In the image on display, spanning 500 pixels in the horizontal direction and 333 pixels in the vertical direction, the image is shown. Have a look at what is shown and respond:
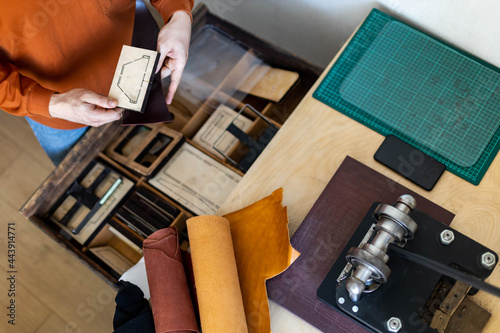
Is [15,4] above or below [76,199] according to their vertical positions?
above

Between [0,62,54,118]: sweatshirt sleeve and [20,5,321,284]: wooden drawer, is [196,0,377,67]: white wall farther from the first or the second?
[0,62,54,118]: sweatshirt sleeve

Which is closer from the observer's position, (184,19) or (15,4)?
(15,4)

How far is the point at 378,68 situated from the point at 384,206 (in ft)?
1.83

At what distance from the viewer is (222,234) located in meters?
1.01

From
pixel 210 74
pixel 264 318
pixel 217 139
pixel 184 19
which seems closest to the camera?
pixel 264 318

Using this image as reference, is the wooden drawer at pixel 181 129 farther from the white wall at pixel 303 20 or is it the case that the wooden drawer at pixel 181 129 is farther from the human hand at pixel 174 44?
the human hand at pixel 174 44

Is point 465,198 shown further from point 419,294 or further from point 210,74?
point 210,74

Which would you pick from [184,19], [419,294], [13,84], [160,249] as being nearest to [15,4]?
[13,84]

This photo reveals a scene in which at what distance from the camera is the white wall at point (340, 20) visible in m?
1.21

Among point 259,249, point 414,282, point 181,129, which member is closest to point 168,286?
point 259,249

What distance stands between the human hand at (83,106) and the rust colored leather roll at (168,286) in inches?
13.8

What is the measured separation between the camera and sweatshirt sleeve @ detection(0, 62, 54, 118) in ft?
3.55

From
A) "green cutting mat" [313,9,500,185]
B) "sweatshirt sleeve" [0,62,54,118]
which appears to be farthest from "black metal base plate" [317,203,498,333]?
"sweatshirt sleeve" [0,62,54,118]

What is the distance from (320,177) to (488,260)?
441mm
